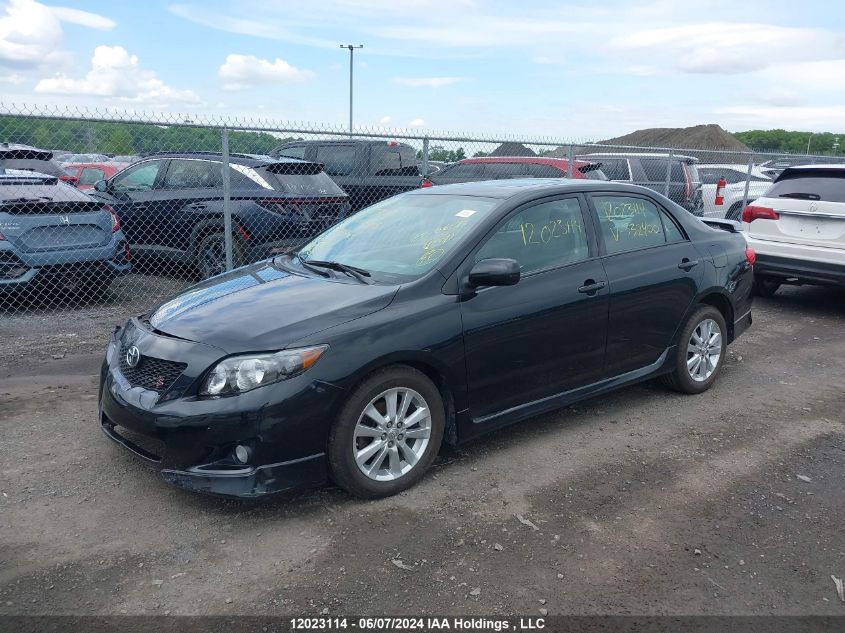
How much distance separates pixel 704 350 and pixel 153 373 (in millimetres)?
3962

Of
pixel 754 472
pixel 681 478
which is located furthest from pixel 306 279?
pixel 754 472

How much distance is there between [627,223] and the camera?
515 centimetres

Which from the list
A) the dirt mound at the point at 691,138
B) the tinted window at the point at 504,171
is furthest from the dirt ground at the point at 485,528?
the dirt mound at the point at 691,138

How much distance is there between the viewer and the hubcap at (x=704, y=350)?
5548 mm

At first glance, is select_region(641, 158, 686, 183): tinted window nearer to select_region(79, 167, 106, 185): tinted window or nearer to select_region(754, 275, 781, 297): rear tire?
select_region(754, 275, 781, 297): rear tire

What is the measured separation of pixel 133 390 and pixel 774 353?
5755mm

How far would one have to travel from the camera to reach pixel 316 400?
3.54 meters

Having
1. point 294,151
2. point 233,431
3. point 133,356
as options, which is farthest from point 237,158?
point 233,431

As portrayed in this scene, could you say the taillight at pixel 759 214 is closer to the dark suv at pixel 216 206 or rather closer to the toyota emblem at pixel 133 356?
the dark suv at pixel 216 206

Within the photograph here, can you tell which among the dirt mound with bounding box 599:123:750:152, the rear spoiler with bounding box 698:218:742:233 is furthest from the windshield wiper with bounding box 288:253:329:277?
the dirt mound with bounding box 599:123:750:152

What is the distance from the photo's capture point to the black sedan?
11.6 feet

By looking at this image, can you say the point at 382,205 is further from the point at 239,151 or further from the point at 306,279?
the point at 239,151

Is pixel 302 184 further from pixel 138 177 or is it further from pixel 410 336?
pixel 410 336

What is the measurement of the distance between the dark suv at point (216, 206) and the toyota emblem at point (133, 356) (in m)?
4.50
